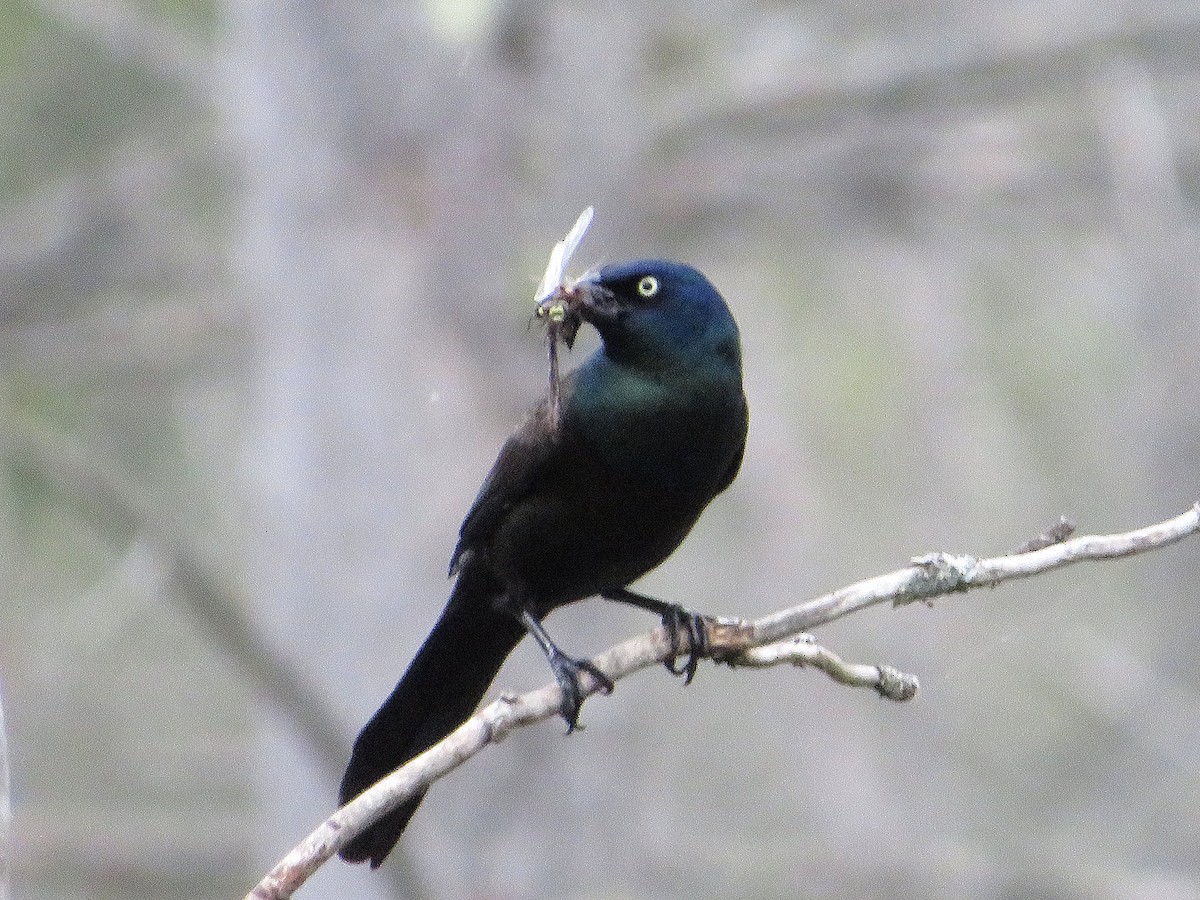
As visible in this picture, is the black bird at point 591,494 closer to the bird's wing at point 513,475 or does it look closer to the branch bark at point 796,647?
the bird's wing at point 513,475

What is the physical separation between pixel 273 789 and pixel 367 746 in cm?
330

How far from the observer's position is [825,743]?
10727 millimetres

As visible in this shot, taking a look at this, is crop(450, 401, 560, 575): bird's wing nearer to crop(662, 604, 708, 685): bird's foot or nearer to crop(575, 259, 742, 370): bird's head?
crop(575, 259, 742, 370): bird's head

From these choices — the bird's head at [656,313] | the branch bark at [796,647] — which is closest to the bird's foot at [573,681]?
the branch bark at [796,647]

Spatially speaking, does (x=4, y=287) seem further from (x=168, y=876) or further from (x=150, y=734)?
(x=150, y=734)

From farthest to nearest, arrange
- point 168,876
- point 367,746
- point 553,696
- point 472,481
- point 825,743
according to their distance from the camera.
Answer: point 825,743 < point 168,876 < point 472,481 < point 367,746 < point 553,696

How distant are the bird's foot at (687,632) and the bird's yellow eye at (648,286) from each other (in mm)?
564

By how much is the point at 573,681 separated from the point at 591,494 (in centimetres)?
35

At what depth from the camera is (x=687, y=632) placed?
3.55 meters

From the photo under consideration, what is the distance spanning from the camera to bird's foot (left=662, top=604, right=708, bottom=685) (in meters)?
3.38

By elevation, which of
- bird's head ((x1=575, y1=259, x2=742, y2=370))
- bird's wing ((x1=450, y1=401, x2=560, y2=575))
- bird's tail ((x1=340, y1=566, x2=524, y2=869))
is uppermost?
bird's head ((x1=575, y1=259, x2=742, y2=370))

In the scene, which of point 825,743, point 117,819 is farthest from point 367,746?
point 825,743

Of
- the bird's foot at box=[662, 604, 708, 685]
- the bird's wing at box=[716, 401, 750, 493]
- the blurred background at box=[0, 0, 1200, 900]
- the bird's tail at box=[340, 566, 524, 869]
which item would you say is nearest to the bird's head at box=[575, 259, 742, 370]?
the bird's wing at box=[716, 401, 750, 493]

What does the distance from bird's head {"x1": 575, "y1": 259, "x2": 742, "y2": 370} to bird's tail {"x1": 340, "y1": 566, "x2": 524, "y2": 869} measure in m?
0.63
